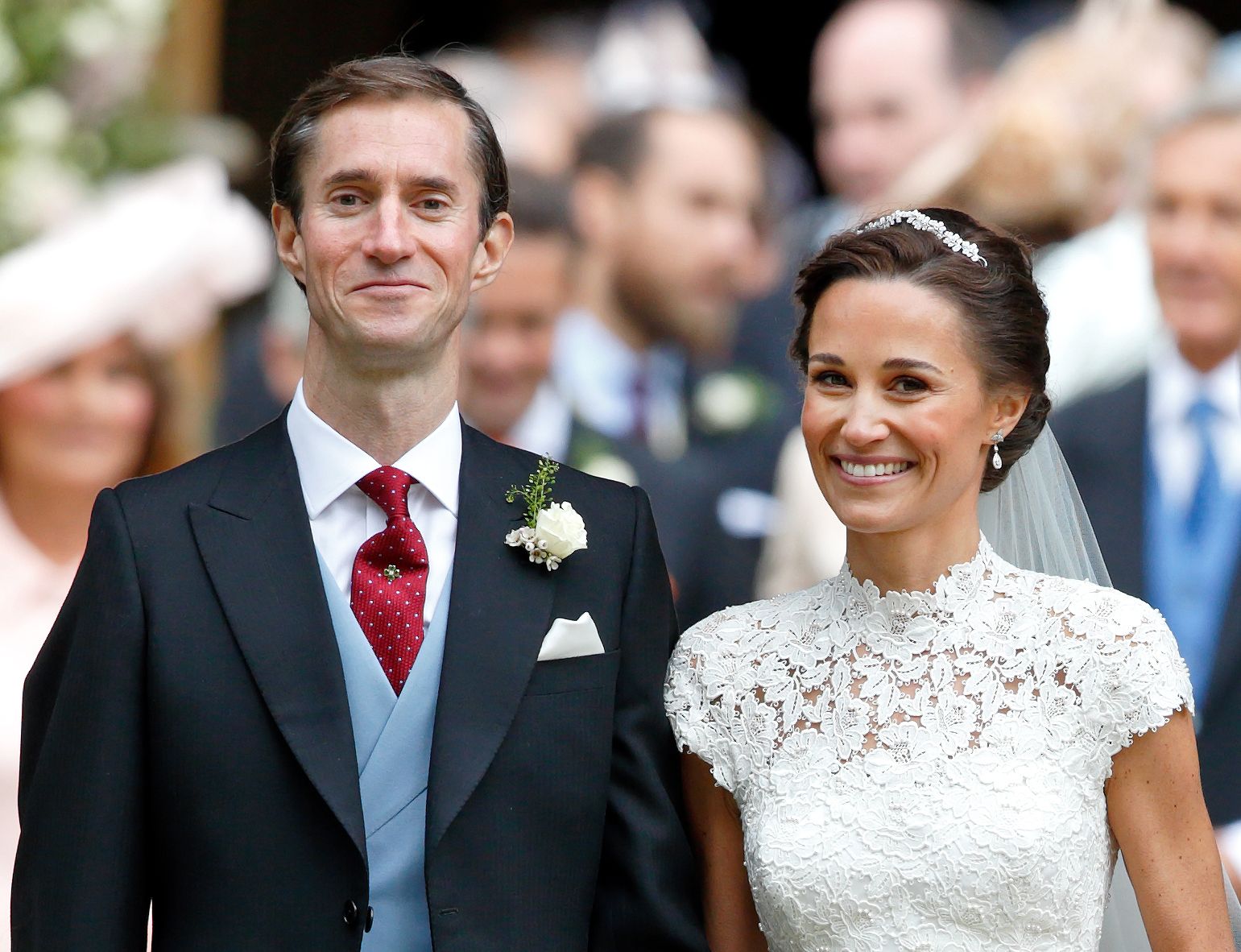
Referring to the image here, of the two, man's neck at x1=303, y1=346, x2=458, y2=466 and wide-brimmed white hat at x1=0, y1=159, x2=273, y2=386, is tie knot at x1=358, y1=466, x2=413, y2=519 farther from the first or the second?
wide-brimmed white hat at x1=0, y1=159, x2=273, y2=386

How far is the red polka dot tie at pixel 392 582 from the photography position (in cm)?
234

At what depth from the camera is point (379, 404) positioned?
7.89 ft

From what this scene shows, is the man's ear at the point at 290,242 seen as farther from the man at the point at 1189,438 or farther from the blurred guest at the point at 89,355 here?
the man at the point at 1189,438

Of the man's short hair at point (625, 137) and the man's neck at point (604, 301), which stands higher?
the man's short hair at point (625, 137)

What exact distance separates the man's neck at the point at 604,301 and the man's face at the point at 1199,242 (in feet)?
5.23

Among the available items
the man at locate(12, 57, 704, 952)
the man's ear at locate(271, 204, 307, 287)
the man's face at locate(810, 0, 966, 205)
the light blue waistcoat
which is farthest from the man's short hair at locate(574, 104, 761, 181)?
the light blue waistcoat

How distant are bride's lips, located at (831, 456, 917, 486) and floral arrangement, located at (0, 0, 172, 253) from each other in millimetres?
3338

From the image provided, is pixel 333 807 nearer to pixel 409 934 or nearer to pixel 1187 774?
pixel 409 934

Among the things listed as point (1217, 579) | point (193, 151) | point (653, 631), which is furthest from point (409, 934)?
point (193, 151)

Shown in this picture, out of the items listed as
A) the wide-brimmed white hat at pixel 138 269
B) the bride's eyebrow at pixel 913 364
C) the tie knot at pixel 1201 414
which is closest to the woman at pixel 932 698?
the bride's eyebrow at pixel 913 364

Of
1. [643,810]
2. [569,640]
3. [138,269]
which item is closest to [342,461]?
[569,640]

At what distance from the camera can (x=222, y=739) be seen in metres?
2.25

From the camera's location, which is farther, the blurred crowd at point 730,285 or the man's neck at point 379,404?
the blurred crowd at point 730,285

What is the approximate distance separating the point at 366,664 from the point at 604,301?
3.07 metres
